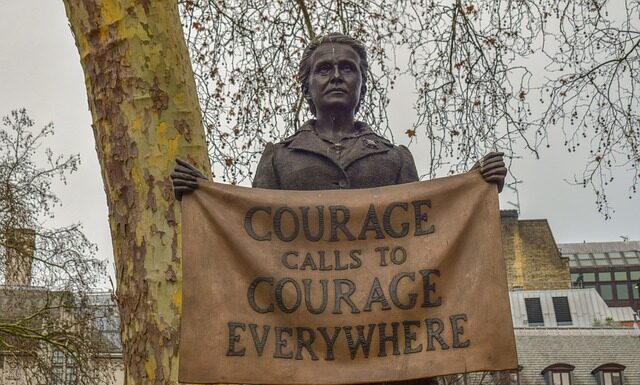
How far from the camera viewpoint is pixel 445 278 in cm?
407

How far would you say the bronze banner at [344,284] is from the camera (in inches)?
156

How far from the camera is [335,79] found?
448cm

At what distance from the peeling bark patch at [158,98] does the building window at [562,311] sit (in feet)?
103

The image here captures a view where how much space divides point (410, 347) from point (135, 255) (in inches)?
98.6

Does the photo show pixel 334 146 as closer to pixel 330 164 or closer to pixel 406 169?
pixel 330 164

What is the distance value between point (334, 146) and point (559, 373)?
25.6 m

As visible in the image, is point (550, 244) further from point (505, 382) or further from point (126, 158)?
point (126, 158)

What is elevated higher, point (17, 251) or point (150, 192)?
point (17, 251)

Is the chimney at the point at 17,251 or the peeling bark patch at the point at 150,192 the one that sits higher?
the chimney at the point at 17,251

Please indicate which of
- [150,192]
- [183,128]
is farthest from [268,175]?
[183,128]

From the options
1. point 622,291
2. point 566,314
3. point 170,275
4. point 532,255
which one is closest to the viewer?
point 170,275

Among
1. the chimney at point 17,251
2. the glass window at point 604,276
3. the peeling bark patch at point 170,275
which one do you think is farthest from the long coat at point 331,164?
the glass window at point 604,276

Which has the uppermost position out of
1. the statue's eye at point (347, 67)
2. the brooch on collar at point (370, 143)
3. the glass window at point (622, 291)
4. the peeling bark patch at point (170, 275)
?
the glass window at point (622, 291)

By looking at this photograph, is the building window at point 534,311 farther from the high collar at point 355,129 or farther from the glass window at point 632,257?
the high collar at point 355,129
